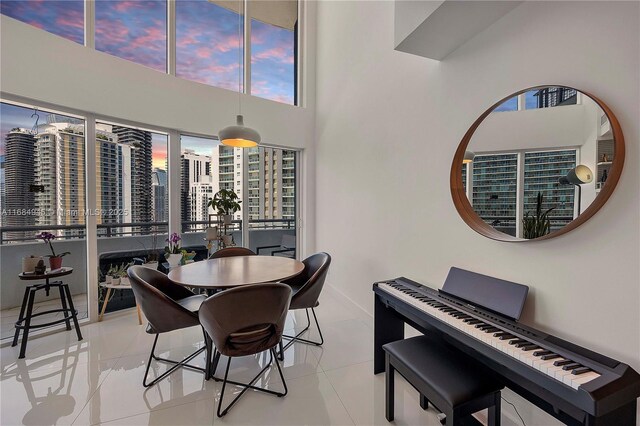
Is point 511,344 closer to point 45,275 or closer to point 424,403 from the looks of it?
point 424,403

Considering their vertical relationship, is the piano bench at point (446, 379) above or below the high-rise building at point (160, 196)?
below

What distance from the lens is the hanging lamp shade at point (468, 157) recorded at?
76.1 inches

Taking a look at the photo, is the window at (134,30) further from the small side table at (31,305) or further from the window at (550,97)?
the window at (550,97)

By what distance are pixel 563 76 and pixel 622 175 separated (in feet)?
1.97

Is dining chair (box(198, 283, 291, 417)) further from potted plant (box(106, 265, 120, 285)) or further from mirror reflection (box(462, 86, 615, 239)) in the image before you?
potted plant (box(106, 265, 120, 285))

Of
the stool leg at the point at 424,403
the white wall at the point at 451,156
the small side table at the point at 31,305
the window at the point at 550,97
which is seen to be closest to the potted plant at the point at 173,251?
the small side table at the point at 31,305

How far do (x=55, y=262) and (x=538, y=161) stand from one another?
4.27 meters

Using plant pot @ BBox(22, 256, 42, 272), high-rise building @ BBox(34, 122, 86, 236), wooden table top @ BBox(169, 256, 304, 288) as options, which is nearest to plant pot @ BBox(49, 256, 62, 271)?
plant pot @ BBox(22, 256, 42, 272)

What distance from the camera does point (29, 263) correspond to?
2.63 meters

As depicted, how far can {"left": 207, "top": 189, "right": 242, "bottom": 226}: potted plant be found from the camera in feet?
12.8

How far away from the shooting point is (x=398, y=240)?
107 inches

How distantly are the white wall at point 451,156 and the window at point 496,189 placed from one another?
0.53 feet

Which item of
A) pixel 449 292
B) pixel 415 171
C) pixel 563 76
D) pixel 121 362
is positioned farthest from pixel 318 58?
pixel 121 362

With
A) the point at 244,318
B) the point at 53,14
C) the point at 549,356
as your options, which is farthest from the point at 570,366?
the point at 53,14
